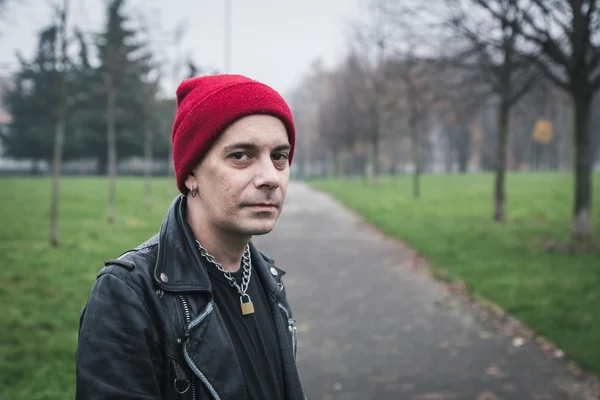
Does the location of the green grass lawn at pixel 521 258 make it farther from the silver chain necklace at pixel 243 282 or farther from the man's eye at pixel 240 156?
the man's eye at pixel 240 156

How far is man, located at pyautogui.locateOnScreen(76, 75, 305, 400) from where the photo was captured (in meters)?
1.42

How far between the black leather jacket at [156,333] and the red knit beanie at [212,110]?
0.26 m

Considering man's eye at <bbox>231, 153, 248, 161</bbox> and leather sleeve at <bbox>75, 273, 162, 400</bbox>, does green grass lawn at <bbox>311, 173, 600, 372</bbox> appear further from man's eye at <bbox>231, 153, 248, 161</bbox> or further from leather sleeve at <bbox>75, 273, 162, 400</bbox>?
leather sleeve at <bbox>75, 273, 162, 400</bbox>

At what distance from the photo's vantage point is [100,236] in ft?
37.2

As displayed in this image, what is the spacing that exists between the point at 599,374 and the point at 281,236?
9.22 meters

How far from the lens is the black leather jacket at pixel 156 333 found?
1392mm

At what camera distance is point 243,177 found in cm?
169

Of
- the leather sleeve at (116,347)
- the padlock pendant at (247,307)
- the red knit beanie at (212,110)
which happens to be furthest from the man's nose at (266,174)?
the leather sleeve at (116,347)

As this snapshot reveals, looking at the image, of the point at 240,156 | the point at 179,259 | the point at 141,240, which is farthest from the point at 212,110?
the point at 141,240

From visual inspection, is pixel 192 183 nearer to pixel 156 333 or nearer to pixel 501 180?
pixel 156 333

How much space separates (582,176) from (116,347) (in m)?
11.2

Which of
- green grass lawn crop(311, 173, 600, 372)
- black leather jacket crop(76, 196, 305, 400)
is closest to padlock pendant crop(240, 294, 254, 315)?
black leather jacket crop(76, 196, 305, 400)

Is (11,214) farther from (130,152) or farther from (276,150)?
(130,152)

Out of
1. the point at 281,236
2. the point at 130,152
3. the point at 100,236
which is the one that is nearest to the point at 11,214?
the point at 100,236
